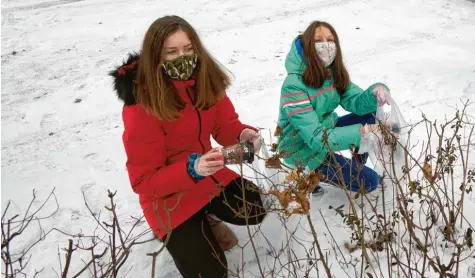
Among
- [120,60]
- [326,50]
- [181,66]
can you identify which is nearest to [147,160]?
[181,66]

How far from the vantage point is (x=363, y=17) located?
5887mm

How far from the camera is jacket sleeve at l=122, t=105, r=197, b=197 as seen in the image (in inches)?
73.4

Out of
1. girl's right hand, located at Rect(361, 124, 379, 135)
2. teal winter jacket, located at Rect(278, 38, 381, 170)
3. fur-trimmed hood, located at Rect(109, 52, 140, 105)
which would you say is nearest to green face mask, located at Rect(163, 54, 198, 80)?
fur-trimmed hood, located at Rect(109, 52, 140, 105)

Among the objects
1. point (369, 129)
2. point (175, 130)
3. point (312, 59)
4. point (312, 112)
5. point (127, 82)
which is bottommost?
point (369, 129)

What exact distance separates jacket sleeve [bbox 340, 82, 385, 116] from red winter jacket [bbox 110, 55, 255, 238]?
843mm

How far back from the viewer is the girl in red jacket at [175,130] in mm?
1824

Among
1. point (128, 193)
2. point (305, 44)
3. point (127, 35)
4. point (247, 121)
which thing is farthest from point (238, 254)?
point (127, 35)

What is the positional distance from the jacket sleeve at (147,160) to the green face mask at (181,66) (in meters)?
0.24

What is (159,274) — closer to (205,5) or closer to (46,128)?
(46,128)

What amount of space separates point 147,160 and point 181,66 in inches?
19.8

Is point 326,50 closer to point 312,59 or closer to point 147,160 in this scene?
point 312,59

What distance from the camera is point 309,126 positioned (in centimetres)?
226

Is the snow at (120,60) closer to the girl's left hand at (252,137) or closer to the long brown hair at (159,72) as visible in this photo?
the girl's left hand at (252,137)

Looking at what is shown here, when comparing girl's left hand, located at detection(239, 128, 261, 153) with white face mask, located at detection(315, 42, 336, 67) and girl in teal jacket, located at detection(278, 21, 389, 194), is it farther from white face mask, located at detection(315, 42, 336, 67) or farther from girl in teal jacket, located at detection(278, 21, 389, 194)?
white face mask, located at detection(315, 42, 336, 67)
